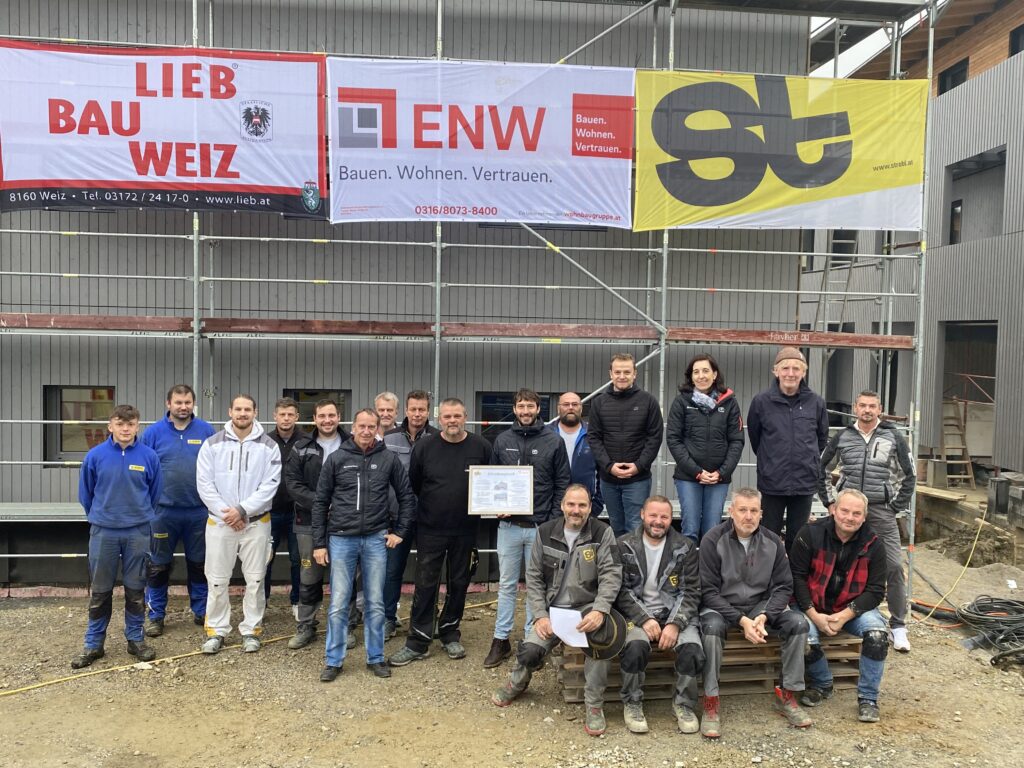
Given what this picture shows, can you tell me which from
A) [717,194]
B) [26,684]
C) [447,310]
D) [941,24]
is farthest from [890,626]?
[941,24]

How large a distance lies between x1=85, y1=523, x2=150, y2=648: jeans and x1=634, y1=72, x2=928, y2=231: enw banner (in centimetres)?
569

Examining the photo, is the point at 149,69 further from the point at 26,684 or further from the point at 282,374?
the point at 26,684

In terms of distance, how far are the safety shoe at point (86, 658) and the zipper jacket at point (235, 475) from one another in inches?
51.8

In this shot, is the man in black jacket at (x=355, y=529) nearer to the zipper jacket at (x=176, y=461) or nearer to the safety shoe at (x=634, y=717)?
the zipper jacket at (x=176, y=461)

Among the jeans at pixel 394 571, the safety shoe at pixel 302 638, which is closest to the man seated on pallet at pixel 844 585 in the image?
the jeans at pixel 394 571

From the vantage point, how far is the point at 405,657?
19.7 feet

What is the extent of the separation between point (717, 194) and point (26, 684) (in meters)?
7.61

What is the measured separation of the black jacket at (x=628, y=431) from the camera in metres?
6.25

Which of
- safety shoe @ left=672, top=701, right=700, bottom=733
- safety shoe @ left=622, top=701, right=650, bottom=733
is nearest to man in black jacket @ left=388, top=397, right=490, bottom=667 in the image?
safety shoe @ left=622, top=701, right=650, bottom=733

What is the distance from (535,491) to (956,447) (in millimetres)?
12432

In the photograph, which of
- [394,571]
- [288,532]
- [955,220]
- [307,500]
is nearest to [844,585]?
[394,571]

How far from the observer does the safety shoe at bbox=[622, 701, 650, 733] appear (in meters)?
4.98

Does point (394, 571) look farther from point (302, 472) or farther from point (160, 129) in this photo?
point (160, 129)

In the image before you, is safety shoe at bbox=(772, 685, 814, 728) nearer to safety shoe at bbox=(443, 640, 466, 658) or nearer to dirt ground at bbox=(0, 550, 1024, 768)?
dirt ground at bbox=(0, 550, 1024, 768)
